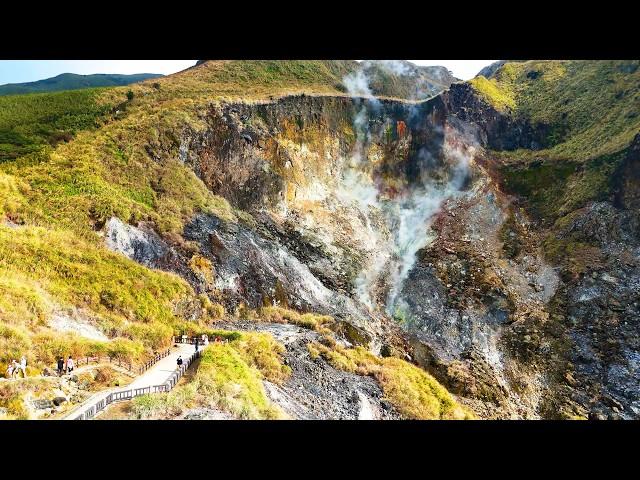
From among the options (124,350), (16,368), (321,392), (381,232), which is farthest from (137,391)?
(381,232)

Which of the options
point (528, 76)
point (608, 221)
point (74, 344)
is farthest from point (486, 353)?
point (528, 76)

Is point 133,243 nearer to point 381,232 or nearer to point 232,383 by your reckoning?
point 232,383

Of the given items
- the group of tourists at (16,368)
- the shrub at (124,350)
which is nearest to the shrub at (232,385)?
the shrub at (124,350)

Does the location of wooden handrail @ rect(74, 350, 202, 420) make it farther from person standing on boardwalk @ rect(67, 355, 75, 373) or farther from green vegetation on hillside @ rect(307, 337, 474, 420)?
green vegetation on hillside @ rect(307, 337, 474, 420)

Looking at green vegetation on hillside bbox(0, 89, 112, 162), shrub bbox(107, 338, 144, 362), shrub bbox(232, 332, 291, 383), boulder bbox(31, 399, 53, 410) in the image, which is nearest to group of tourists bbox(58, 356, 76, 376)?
boulder bbox(31, 399, 53, 410)

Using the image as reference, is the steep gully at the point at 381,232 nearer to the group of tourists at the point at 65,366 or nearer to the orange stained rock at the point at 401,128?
the orange stained rock at the point at 401,128
